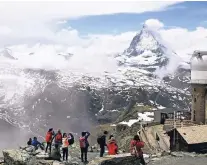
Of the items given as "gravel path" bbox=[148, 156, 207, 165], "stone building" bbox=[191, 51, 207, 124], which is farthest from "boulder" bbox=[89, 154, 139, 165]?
"stone building" bbox=[191, 51, 207, 124]

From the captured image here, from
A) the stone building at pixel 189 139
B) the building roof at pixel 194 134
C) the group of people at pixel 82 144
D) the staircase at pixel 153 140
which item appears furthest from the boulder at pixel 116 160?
the staircase at pixel 153 140

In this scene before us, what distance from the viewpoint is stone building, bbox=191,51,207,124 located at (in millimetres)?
75312

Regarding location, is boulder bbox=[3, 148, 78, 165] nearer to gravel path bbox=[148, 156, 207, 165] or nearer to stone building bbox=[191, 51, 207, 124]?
gravel path bbox=[148, 156, 207, 165]

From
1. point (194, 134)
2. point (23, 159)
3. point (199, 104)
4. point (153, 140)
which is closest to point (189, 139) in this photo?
point (194, 134)

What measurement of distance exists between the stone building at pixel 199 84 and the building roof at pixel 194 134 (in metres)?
23.2

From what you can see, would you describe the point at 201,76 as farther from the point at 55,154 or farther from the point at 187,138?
the point at 55,154

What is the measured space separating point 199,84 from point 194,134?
2534 centimetres

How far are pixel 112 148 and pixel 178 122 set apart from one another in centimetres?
4954

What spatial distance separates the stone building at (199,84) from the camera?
75.3m

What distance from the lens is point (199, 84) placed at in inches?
2985

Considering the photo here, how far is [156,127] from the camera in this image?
82.6 meters

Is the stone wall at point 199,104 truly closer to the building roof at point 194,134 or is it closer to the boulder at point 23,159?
the building roof at point 194,134

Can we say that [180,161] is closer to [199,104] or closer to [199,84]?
[199,84]

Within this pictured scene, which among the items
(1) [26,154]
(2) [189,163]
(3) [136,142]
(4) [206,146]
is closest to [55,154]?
(1) [26,154]
